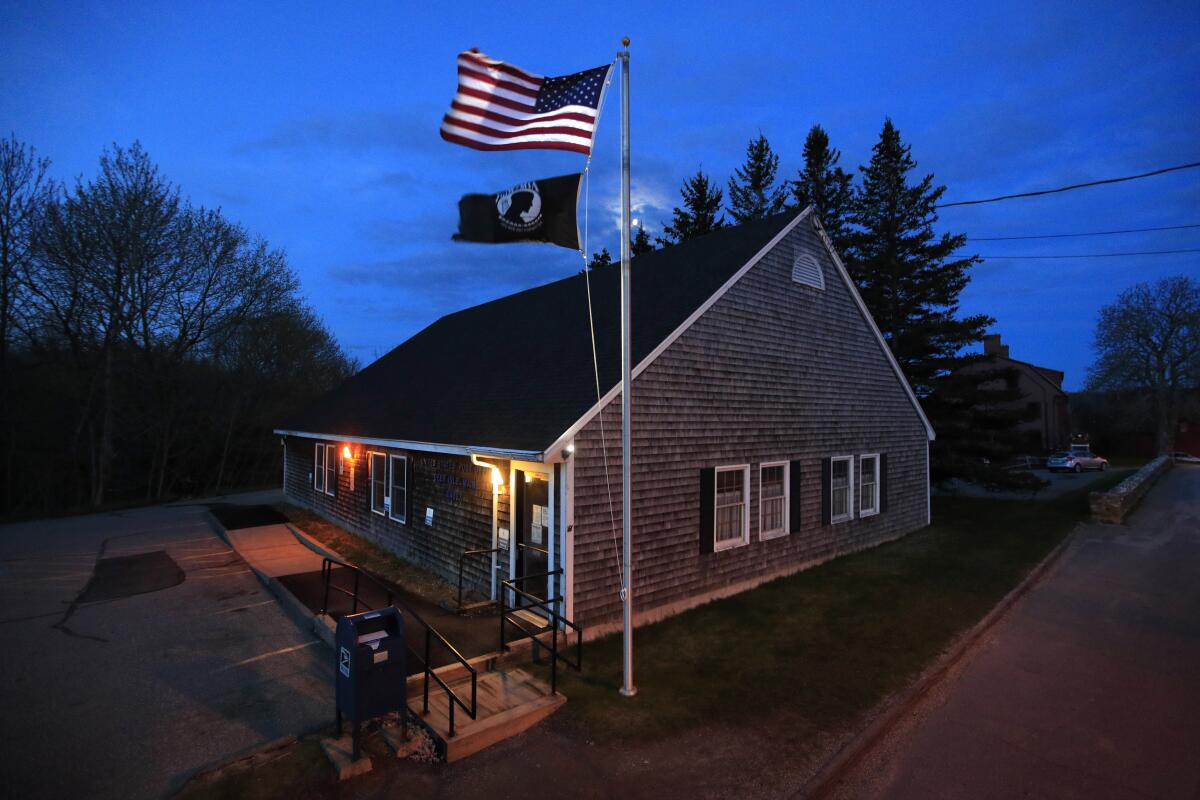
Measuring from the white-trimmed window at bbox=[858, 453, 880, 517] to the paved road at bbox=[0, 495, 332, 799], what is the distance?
11.6 m

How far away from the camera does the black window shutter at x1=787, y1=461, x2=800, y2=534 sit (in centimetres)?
1130

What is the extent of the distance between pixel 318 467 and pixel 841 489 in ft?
48.1

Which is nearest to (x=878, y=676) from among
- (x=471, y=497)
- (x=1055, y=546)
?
(x=471, y=497)

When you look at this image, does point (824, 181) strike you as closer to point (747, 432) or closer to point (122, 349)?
point (747, 432)

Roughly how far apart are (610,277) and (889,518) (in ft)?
30.5

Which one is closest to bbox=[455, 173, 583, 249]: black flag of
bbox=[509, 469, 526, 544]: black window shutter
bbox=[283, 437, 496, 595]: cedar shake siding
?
bbox=[509, 469, 526, 544]: black window shutter

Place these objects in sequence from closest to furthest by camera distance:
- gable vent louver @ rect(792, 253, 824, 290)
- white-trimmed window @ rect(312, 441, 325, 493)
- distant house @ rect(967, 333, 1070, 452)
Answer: gable vent louver @ rect(792, 253, 824, 290) < white-trimmed window @ rect(312, 441, 325, 493) < distant house @ rect(967, 333, 1070, 452)

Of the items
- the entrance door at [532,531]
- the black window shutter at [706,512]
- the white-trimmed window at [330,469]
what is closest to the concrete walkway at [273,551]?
the white-trimmed window at [330,469]

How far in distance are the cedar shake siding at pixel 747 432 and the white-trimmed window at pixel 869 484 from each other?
0.23 metres

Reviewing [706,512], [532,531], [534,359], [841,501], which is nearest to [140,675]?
[532,531]

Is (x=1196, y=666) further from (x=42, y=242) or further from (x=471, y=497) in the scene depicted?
(x=42, y=242)

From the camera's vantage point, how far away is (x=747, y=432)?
1050cm

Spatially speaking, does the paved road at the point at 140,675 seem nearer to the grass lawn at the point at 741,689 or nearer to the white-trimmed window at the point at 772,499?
the grass lawn at the point at 741,689

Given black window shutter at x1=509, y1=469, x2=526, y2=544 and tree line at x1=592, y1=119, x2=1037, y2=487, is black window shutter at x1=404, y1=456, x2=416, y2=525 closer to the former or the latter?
black window shutter at x1=509, y1=469, x2=526, y2=544
